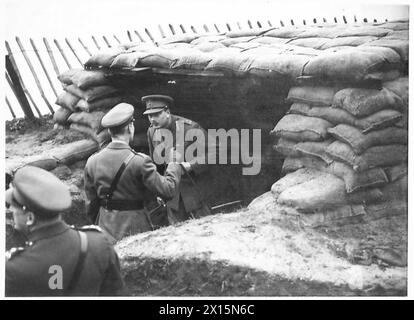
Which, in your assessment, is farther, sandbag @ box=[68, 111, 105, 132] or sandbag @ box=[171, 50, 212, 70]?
sandbag @ box=[68, 111, 105, 132]

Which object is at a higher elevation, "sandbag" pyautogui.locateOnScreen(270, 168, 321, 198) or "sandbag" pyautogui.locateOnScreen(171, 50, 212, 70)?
"sandbag" pyautogui.locateOnScreen(171, 50, 212, 70)

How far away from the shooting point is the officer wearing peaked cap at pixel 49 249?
8.25 feet

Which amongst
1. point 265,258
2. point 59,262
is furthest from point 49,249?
point 265,258

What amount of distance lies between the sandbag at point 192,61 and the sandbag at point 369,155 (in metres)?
1.24

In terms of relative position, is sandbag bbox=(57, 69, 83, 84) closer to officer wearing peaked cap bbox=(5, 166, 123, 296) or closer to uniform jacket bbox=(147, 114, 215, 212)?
uniform jacket bbox=(147, 114, 215, 212)

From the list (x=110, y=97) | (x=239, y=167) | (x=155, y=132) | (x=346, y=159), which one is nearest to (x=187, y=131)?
(x=155, y=132)

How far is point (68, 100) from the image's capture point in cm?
525

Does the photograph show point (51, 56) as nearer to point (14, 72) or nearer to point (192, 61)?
point (14, 72)

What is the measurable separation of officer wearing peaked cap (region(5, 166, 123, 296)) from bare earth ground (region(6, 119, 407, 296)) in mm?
690

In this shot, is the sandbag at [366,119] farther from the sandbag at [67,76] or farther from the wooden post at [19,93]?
the wooden post at [19,93]

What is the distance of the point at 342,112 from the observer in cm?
380

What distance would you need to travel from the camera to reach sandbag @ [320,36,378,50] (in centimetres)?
408

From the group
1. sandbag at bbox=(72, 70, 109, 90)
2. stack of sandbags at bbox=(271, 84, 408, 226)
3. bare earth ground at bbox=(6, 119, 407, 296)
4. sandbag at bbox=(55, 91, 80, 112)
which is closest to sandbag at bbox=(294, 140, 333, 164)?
stack of sandbags at bbox=(271, 84, 408, 226)

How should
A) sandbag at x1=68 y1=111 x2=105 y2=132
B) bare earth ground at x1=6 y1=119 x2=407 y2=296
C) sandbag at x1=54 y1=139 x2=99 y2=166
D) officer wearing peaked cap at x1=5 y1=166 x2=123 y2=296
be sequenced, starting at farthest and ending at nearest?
sandbag at x1=68 y1=111 x2=105 y2=132 → sandbag at x1=54 y1=139 x2=99 y2=166 → bare earth ground at x1=6 y1=119 x2=407 y2=296 → officer wearing peaked cap at x1=5 y1=166 x2=123 y2=296
